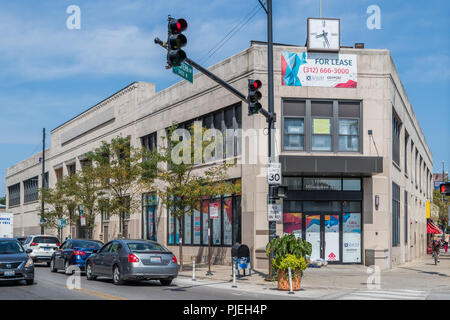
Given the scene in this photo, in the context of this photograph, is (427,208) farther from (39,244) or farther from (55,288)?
(55,288)

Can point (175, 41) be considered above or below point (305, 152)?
above

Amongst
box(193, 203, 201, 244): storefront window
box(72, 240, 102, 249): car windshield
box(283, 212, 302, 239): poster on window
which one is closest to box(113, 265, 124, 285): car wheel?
box(72, 240, 102, 249): car windshield

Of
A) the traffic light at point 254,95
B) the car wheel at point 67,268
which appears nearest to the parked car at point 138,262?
the car wheel at point 67,268

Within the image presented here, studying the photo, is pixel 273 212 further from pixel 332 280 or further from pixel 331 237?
pixel 331 237

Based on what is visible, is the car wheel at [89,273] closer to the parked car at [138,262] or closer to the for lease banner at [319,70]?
the parked car at [138,262]

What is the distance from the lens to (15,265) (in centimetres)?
1791

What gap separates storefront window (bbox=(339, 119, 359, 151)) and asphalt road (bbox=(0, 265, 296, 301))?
10.1 metres

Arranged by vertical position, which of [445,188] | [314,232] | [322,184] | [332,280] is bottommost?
[332,280]

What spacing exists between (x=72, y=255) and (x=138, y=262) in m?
6.60

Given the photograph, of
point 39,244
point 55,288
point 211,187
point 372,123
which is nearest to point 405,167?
point 372,123

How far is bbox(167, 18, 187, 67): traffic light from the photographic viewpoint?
12938 millimetres

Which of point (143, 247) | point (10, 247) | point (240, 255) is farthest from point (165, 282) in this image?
point (10, 247)

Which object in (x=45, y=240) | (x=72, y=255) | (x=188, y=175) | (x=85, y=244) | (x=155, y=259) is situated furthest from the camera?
(x=45, y=240)
